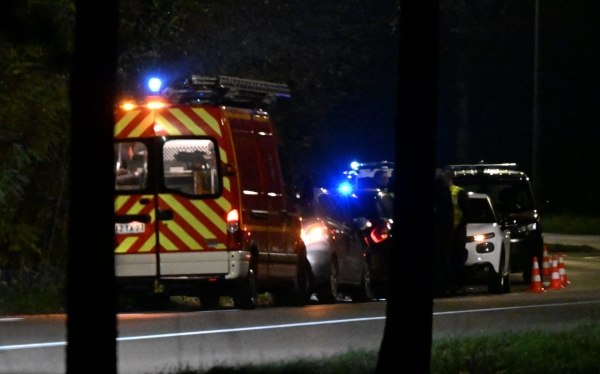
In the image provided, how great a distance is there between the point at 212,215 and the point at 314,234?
2.42m

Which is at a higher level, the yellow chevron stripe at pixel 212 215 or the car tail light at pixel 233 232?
the yellow chevron stripe at pixel 212 215

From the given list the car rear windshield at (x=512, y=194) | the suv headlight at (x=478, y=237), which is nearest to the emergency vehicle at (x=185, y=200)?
the suv headlight at (x=478, y=237)

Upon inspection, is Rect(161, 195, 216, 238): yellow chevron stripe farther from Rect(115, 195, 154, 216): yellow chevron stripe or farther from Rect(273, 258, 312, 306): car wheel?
Rect(273, 258, 312, 306): car wheel

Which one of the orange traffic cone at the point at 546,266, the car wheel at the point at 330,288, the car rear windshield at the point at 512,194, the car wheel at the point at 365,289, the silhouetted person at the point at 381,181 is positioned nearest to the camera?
the car wheel at the point at 330,288

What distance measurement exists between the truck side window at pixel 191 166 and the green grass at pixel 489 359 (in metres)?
4.56

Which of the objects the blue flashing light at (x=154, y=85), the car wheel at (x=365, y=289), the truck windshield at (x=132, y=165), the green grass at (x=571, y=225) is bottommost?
the green grass at (x=571, y=225)

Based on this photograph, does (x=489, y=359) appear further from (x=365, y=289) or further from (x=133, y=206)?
(x=365, y=289)

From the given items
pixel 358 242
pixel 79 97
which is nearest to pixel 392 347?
pixel 79 97

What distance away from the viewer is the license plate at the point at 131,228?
46.4 ft

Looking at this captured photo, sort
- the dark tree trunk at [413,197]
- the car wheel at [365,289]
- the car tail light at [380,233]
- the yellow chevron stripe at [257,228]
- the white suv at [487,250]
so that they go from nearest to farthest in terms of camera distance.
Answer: the dark tree trunk at [413,197]
the yellow chevron stripe at [257,228]
the car wheel at [365,289]
the car tail light at [380,233]
the white suv at [487,250]

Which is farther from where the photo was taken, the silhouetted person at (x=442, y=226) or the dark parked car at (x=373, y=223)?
the dark parked car at (x=373, y=223)

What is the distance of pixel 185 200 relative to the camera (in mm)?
14258

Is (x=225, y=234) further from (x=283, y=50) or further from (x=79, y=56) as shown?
(x=283, y=50)

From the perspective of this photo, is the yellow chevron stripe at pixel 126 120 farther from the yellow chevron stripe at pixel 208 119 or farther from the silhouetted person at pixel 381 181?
the silhouetted person at pixel 381 181
